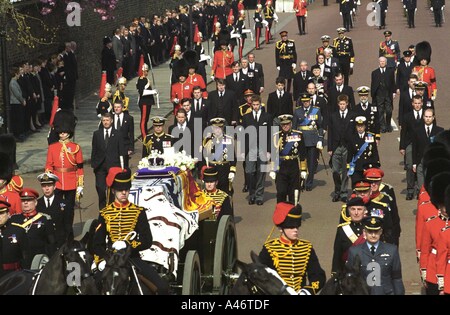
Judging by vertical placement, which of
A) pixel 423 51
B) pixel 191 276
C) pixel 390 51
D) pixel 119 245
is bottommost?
pixel 191 276

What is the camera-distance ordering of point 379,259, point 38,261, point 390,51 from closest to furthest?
1. point 379,259
2. point 38,261
3. point 390,51

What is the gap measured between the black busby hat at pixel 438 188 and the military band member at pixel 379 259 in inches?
77.0

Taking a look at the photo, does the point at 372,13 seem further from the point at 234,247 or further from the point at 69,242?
the point at 69,242

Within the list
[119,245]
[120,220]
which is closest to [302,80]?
[120,220]

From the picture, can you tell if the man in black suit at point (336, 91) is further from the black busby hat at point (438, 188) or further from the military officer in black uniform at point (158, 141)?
the black busby hat at point (438, 188)

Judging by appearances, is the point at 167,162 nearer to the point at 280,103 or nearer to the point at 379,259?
the point at 379,259

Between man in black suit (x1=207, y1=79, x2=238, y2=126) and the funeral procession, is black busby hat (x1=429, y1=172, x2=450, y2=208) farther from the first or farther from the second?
man in black suit (x1=207, y1=79, x2=238, y2=126)

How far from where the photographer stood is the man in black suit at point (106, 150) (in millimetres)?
20875

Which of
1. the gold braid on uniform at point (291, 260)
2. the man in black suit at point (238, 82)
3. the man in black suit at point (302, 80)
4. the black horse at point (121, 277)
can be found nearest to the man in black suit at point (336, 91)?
the man in black suit at point (302, 80)

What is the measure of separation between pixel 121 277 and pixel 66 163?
808cm

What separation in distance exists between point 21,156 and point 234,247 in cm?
1115

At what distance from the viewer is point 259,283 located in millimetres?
10859

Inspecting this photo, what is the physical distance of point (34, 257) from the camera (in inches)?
559

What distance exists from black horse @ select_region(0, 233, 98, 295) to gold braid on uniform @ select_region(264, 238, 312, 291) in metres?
1.85
